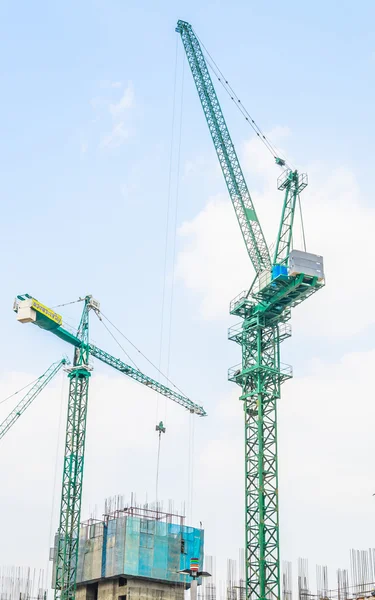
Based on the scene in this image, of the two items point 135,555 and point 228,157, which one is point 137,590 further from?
point 228,157

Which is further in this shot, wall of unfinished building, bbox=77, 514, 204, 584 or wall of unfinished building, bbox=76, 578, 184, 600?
wall of unfinished building, bbox=77, 514, 204, 584

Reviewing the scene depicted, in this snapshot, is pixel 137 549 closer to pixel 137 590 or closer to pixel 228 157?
pixel 137 590

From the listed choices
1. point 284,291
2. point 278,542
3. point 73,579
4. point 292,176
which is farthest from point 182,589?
point 292,176

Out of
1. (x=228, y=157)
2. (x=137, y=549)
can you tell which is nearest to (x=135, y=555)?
(x=137, y=549)

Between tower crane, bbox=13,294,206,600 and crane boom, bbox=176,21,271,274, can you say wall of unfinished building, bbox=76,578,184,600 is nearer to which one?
tower crane, bbox=13,294,206,600

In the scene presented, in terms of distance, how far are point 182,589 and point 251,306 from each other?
32.9m

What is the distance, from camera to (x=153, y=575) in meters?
94.0

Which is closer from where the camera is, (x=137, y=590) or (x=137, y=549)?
(x=137, y=590)

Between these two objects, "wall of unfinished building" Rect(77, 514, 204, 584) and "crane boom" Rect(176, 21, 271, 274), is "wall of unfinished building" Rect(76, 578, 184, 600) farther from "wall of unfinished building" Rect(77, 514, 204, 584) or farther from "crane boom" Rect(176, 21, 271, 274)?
"crane boom" Rect(176, 21, 271, 274)

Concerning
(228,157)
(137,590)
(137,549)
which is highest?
(228,157)

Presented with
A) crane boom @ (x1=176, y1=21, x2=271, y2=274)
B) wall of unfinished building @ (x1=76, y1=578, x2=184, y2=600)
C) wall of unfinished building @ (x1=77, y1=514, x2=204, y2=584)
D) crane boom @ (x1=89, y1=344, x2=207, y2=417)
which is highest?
crane boom @ (x1=176, y1=21, x2=271, y2=274)

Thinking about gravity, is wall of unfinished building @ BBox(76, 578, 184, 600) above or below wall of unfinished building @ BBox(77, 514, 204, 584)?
below

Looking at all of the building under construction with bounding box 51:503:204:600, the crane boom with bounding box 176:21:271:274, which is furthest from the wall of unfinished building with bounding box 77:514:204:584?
the crane boom with bounding box 176:21:271:274

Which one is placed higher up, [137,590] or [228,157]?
[228,157]
